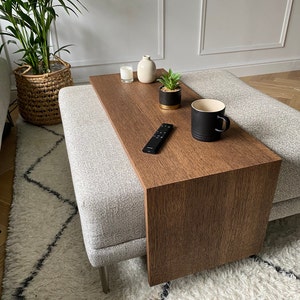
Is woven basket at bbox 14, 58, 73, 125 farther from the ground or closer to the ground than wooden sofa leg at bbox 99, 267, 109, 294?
farther from the ground

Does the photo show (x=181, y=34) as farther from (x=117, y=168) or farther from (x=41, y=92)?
(x=117, y=168)

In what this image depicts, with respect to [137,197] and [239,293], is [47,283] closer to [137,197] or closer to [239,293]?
[137,197]

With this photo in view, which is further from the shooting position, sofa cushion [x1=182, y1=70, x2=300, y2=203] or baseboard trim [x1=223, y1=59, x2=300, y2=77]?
baseboard trim [x1=223, y1=59, x2=300, y2=77]

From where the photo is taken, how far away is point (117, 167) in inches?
33.0

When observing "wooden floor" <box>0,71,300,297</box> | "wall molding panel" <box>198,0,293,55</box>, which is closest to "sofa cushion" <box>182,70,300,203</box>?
"wooden floor" <box>0,71,300,297</box>

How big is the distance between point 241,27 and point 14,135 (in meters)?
1.71

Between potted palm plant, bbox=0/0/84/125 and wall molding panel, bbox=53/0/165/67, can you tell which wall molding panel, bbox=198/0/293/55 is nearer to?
wall molding panel, bbox=53/0/165/67

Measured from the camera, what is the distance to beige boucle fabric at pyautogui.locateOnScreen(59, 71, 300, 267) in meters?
0.76

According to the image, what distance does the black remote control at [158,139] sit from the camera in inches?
32.9

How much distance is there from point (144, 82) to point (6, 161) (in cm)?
74

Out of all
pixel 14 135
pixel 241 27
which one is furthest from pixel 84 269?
pixel 241 27

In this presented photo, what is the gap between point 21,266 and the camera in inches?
38.4

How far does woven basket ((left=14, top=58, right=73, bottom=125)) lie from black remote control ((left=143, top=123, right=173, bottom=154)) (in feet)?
3.13

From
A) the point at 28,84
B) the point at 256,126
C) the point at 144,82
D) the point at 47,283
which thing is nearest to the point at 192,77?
the point at 144,82
